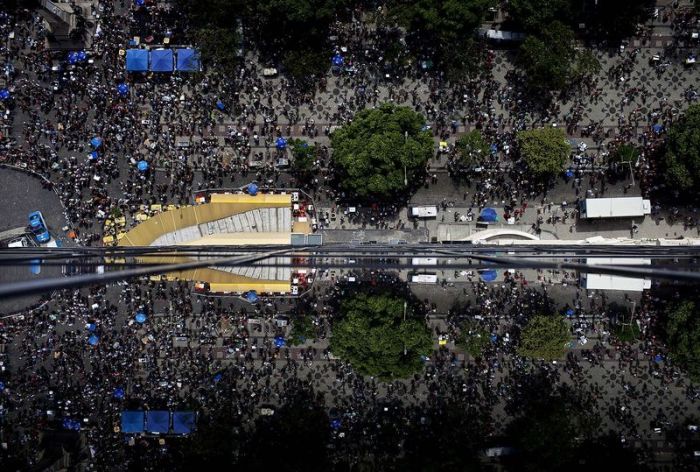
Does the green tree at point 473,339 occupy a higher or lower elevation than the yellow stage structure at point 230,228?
lower

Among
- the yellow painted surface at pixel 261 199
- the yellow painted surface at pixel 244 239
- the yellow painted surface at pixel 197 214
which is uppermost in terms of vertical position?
the yellow painted surface at pixel 261 199

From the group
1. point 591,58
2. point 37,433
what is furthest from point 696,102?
point 37,433

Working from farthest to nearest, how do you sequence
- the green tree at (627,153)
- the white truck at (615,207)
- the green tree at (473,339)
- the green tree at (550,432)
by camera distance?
the white truck at (615,207)
the green tree at (627,153)
the green tree at (473,339)
the green tree at (550,432)

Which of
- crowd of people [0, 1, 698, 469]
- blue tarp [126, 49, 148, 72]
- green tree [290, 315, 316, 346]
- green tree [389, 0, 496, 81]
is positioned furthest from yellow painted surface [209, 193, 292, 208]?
green tree [389, 0, 496, 81]

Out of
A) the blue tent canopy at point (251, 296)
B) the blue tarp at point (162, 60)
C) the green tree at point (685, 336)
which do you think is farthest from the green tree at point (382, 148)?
the green tree at point (685, 336)

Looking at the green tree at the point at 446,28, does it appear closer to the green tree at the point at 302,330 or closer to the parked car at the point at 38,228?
the green tree at the point at 302,330

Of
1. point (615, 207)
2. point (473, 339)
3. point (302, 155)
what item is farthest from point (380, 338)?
point (615, 207)
